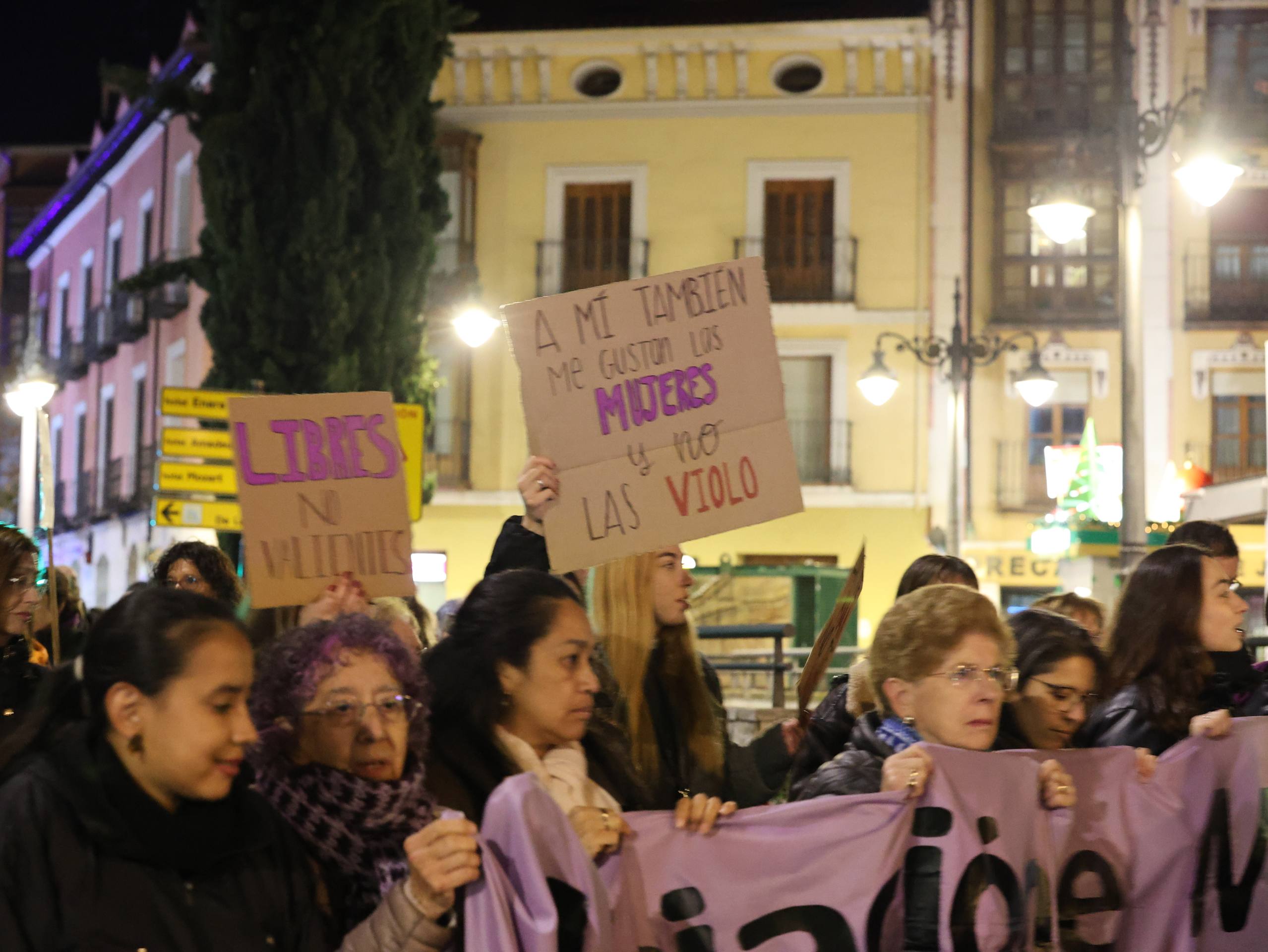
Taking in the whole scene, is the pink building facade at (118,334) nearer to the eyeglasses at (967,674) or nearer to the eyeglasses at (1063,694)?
the eyeglasses at (1063,694)

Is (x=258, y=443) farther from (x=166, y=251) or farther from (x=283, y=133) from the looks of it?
(x=166, y=251)

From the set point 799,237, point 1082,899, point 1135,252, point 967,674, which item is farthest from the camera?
point 799,237

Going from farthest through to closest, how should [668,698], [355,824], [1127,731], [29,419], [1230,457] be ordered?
[1230,457], [29,419], [1127,731], [668,698], [355,824]

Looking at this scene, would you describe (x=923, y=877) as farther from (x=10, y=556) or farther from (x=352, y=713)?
(x=10, y=556)

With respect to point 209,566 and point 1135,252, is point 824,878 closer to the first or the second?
point 209,566

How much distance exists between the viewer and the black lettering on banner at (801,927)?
3.65 m

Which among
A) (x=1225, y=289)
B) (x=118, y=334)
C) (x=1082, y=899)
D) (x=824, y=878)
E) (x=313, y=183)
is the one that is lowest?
(x=1082, y=899)

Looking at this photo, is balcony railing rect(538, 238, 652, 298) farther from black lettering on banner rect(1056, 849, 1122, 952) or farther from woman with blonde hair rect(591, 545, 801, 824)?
black lettering on banner rect(1056, 849, 1122, 952)

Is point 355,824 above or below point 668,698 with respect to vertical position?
below

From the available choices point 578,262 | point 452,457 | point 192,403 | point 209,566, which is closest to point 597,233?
point 578,262

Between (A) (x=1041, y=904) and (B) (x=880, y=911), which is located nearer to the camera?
(B) (x=880, y=911)

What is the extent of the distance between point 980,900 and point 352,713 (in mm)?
1505

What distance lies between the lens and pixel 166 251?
29.9m

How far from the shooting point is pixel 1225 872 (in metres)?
4.51
